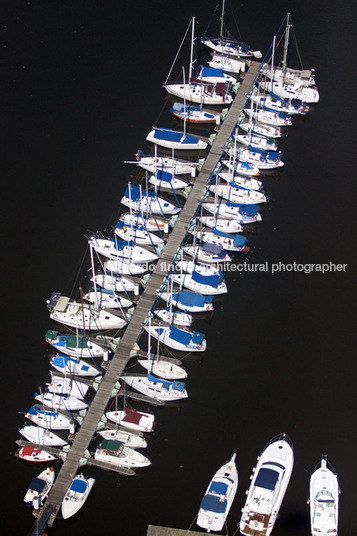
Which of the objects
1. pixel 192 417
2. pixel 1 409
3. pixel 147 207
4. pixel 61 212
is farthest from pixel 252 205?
pixel 1 409

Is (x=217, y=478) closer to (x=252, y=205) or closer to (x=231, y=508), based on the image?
(x=231, y=508)

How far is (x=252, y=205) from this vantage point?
432 feet

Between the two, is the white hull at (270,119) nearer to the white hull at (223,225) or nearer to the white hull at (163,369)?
the white hull at (223,225)

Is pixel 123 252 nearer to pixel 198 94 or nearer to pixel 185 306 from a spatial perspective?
pixel 185 306

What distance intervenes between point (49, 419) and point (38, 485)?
27.1ft

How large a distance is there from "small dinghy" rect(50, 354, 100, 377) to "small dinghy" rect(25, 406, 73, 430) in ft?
18.5

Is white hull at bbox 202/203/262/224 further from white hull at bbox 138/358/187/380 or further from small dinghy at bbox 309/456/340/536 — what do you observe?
small dinghy at bbox 309/456/340/536

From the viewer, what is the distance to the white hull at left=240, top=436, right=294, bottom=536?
99.6 metres

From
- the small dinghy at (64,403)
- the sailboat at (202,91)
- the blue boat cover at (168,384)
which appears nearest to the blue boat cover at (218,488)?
the blue boat cover at (168,384)

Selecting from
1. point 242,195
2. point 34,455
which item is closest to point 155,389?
point 34,455

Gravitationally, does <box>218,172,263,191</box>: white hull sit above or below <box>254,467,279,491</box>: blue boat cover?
above

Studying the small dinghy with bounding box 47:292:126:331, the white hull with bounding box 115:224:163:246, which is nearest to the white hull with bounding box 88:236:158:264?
the white hull with bounding box 115:224:163:246

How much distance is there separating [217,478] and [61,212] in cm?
4524

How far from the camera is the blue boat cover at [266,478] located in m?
102
